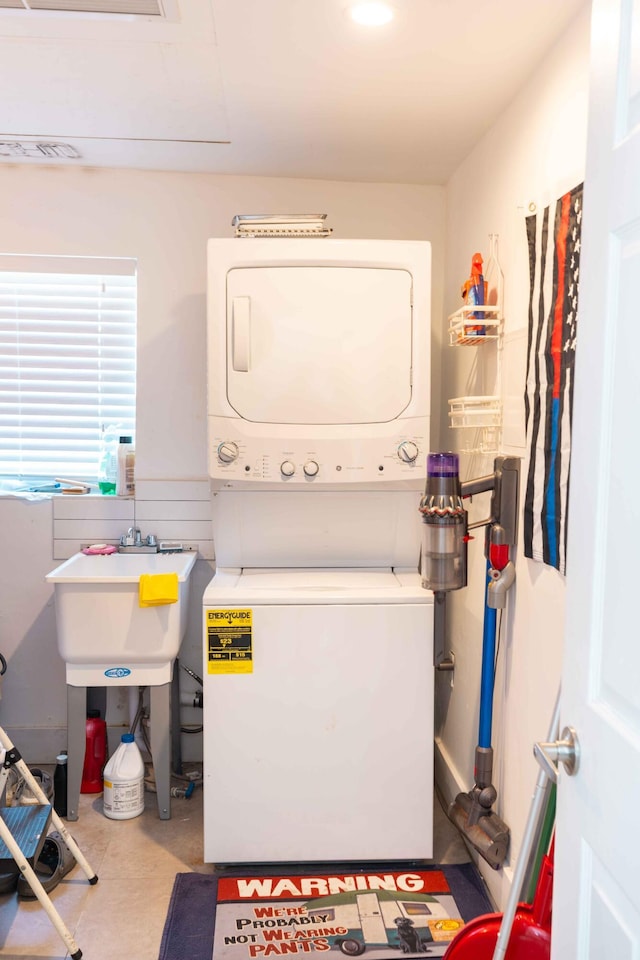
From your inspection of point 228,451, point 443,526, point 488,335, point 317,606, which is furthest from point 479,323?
point 317,606

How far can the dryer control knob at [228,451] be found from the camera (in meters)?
2.58

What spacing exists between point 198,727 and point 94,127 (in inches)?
89.2

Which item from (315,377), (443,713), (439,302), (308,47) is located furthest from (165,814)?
(308,47)

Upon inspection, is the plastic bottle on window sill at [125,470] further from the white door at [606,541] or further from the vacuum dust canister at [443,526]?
the white door at [606,541]

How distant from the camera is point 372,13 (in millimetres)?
1876

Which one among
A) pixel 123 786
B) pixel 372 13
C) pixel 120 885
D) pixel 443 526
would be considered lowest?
pixel 120 885

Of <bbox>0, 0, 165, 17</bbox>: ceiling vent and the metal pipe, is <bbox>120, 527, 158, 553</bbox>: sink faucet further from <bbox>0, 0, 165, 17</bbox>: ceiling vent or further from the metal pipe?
the metal pipe

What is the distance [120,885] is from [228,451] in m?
1.37

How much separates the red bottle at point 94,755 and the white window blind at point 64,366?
99cm

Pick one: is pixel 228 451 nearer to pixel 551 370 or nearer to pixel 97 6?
pixel 551 370

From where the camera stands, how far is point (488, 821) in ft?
7.74

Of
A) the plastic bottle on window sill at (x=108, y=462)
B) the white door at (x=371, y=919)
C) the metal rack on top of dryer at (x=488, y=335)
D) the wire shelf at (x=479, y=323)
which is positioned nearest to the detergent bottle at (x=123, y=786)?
the white door at (x=371, y=919)

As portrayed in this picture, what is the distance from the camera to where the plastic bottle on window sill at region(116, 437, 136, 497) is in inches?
127

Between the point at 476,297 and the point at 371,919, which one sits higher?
the point at 476,297
